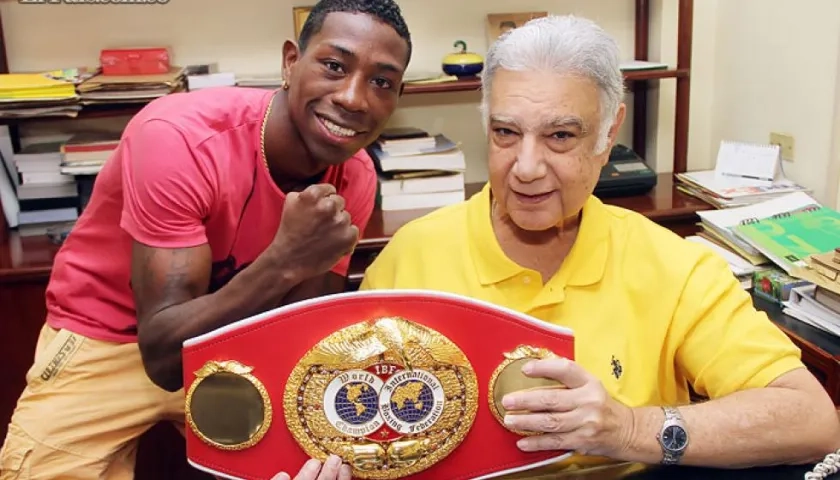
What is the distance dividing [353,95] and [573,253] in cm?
47

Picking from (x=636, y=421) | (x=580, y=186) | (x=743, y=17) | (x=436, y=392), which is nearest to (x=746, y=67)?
(x=743, y=17)

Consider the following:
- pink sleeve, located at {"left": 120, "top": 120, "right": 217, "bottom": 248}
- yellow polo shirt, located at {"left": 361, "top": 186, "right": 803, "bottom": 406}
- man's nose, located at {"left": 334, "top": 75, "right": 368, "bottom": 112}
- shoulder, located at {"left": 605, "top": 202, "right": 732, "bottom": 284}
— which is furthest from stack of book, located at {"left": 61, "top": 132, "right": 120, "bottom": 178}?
shoulder, located at {"left": 605, "top": 202, "right": 732, "bottom": 284}

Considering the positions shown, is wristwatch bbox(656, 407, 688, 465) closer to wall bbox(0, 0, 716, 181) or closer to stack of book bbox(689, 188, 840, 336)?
stack of book bbox(689, 188, 840, 336)

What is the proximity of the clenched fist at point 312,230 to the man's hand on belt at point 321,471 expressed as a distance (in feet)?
0.98

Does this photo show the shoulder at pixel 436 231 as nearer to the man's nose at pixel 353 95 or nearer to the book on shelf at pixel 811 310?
the man's nose at pixel 353 95

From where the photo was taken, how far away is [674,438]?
1.08 metres

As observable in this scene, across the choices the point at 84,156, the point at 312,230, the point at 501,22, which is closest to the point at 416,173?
the point at 501,22

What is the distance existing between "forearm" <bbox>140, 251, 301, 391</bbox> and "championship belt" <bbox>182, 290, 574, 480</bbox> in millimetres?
173

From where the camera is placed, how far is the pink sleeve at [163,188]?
4.01 ft

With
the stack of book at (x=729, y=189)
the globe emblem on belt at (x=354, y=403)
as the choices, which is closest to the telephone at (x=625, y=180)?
the stack of book at (x=729, y=189)

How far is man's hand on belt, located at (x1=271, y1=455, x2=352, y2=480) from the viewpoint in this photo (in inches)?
39.3

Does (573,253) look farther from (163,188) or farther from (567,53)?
(163,188)

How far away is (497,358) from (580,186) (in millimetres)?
369

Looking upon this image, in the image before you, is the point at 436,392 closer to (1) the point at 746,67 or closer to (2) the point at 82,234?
(2) the point at 82,234
